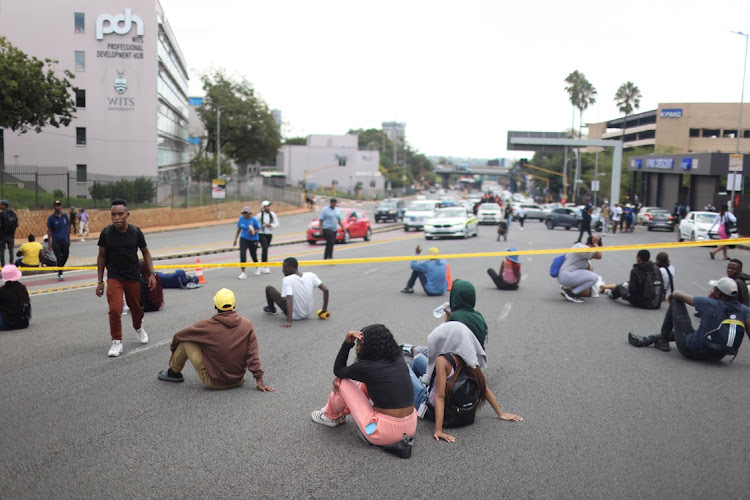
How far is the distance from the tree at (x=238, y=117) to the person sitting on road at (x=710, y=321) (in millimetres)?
72767

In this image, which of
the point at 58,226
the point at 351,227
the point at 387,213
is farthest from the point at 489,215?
the point at 58,226

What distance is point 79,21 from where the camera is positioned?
5297 centimetres

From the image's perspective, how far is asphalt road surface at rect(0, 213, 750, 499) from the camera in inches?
203

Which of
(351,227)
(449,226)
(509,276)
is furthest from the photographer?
(449,226)

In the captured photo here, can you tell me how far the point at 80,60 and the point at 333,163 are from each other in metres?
78.9

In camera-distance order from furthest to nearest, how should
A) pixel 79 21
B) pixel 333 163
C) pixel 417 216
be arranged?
pixel 333 163
pixel 79 21
pixel 417 216

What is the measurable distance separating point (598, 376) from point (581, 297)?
20.1ft

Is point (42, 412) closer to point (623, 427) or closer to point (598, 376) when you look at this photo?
point (623, 427)

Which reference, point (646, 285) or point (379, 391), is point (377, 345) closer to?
point (379, 391)

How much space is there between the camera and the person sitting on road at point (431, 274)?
14.3 m

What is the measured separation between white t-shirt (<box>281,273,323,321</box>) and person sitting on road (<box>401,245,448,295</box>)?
3722 mm

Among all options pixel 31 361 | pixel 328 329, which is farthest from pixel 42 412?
pixel 328 329

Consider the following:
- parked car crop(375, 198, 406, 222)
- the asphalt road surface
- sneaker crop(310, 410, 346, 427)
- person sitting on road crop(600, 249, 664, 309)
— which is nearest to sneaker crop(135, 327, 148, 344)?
the asphalt road surface

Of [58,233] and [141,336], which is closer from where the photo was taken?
[141,336]
